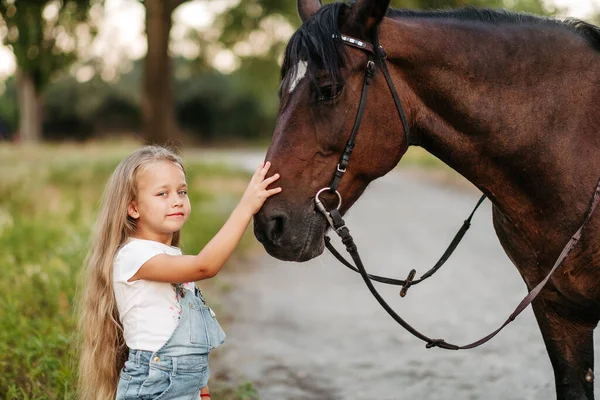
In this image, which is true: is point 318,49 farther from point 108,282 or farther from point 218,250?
point 108,282

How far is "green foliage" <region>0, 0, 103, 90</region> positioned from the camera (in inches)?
382

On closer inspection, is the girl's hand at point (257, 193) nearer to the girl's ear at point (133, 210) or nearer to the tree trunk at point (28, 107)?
the girl's ear at point (133, 210)

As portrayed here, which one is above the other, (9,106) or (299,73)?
(9,106)

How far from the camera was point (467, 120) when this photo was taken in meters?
2.63

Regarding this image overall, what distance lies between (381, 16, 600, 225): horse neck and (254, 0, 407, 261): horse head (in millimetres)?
158

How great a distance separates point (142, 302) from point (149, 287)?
2.5 inches

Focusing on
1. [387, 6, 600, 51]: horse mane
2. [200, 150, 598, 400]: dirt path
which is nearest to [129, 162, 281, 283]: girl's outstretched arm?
[200, 150, 598, 400]: dirt path

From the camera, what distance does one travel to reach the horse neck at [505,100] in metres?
2.60

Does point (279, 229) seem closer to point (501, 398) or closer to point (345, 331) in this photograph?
point (501, 398)

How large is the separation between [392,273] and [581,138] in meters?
5.28

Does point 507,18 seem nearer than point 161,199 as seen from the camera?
No

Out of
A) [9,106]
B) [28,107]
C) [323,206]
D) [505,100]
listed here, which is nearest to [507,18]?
[505,100]

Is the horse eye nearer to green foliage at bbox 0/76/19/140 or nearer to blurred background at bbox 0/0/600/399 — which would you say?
blurred background at bbox 0/0/600/399

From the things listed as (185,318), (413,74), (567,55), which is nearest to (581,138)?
(567,55)
